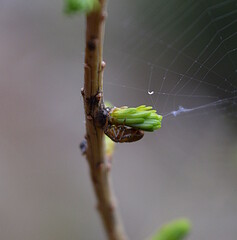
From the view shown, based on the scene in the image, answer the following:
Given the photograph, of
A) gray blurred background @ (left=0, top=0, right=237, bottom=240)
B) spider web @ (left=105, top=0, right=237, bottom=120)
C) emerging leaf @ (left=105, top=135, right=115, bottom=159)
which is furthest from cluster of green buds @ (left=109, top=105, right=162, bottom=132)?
gray blurred background @ (left=0, top=0, right=237, bottom=240)

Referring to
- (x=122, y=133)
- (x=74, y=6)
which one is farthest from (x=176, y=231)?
(x=74, y=6)

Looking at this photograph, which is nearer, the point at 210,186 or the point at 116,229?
the point at 116,229

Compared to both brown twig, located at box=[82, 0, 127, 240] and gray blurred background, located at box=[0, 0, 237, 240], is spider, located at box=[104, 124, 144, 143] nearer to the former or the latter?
brown twig, located at box=[82, 0, 127, 240]

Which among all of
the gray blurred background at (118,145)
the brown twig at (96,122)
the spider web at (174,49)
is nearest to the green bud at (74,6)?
the brown twig at (96,122)

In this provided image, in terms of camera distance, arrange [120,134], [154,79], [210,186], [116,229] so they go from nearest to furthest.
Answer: [120,134]
[116,229]
[210,186]
[154,79]

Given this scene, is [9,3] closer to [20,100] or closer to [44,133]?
[20,100]

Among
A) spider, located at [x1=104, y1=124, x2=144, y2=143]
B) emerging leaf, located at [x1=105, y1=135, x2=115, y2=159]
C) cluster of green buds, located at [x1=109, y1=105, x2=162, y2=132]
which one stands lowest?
cluster of green buds, located at [x1=109, y1=105, x2=162, y2=132]

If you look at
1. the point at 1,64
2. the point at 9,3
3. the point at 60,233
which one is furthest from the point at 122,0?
the point at 60,233
